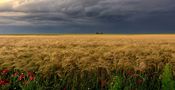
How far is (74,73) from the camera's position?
26.6ft

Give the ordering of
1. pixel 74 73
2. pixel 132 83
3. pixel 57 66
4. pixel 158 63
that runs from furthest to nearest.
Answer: pixel 158 63 < pixel 57 66 < pixel 74 73 < pixel 132 83

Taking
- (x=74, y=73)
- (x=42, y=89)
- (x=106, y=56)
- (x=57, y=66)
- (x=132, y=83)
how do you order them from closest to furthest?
(x=42, y=89) → (x=132, y=83) → (x=74, y=73) → (x=57, y=66) → (x=106, y=56)

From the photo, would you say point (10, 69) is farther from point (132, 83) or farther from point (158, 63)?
point (158, 63)

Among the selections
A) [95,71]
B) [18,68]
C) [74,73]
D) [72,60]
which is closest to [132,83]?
[95,71]

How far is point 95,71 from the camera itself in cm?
819

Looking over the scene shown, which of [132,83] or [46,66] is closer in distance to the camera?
[132,83]

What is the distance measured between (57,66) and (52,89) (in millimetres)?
1395

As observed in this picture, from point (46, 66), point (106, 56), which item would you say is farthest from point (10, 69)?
point (106, 56)

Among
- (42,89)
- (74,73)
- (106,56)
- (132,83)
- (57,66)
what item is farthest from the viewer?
(106,56)

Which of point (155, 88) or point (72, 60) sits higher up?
point (72, 60)

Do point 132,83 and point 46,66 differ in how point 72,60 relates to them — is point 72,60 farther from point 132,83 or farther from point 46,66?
point 132,83

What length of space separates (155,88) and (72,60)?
280 cm

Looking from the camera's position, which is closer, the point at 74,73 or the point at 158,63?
the point at 74,73

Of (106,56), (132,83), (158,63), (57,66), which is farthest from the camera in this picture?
(106,56)
